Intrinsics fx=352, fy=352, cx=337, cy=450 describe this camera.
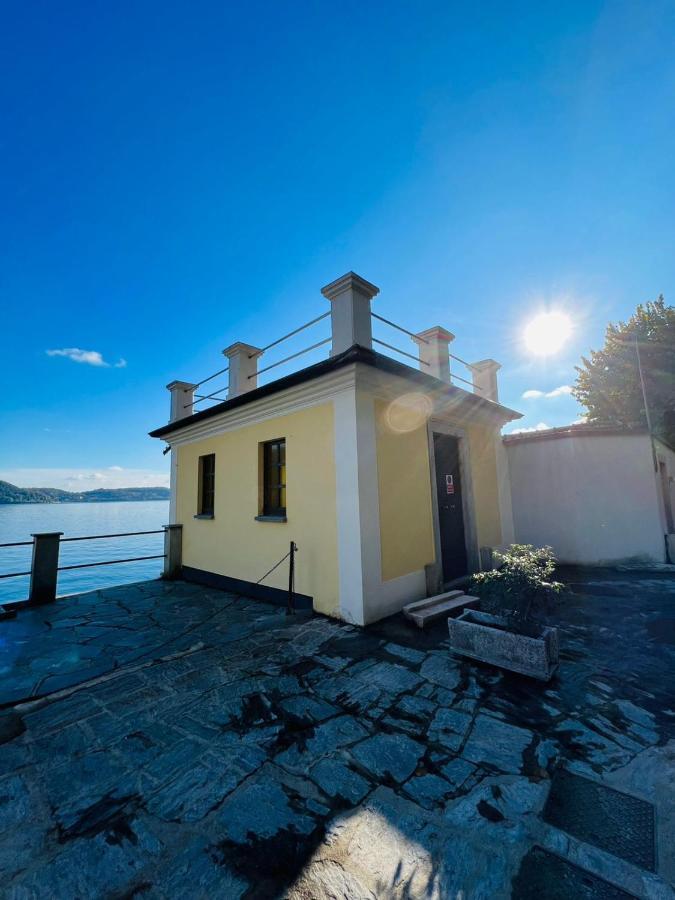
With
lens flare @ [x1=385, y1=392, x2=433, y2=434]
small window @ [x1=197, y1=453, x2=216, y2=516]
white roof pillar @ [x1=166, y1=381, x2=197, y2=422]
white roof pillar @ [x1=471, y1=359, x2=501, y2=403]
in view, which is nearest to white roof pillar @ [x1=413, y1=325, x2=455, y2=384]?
lens flare @ [x1=385, y1=392, x2=433, y2=434]

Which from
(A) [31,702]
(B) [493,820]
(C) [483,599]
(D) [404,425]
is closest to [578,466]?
(D) [404,425]

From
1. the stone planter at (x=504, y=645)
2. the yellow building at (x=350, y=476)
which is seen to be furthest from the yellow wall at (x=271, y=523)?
the stone planter at (x=504, y=645)

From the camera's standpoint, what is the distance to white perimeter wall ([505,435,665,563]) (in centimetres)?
766

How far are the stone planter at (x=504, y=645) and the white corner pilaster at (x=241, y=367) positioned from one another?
5.63 meters

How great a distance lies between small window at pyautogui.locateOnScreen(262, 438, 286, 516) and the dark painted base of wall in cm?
132

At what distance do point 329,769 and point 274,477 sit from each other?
14.8ft

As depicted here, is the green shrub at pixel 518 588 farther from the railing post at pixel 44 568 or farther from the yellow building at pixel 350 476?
the railing post at pixel 44 568

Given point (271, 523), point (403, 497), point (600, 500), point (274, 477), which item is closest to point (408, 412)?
point (403, 497)

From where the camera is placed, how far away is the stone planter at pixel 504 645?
3.17 metres

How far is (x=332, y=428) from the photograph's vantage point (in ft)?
16.8

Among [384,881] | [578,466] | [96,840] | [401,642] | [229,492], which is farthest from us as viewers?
[578,466]

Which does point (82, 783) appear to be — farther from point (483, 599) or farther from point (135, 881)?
point (483, 599)

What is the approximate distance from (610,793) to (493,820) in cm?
74

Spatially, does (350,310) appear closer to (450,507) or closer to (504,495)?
(450,507)
